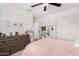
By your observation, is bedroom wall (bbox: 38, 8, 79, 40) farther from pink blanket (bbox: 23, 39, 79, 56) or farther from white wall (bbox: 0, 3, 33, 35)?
pink blanket (bbox: 23, 39, 79, 56)

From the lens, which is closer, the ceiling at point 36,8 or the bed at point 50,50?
the bed at point 50,50

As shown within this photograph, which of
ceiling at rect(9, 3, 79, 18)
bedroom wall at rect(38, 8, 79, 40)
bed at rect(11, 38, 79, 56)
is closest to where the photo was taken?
bed at rect(11, 38, 79, 56)

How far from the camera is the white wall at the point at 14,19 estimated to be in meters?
1.37

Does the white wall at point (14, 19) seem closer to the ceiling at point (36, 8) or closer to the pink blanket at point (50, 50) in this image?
the ceiling at point (36, 8)

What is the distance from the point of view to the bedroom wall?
5.21 ft

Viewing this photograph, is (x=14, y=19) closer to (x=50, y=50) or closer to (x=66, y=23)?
(x=50, y=50)

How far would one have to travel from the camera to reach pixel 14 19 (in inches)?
57.0

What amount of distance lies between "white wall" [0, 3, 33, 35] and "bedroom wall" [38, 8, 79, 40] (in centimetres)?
27

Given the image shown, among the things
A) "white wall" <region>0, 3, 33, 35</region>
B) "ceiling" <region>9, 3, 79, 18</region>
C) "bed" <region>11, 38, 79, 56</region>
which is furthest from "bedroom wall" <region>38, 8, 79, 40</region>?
"bed" <region>11, 38, 79, 56</region>

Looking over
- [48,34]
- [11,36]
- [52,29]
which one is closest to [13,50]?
[11,36]

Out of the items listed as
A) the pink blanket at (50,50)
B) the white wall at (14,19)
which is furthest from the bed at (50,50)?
the white wall at (14,19)

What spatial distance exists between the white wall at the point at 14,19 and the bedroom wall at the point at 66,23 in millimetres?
269

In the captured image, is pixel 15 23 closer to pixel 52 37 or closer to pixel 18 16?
pixel 18 16

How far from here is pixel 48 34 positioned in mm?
1748
